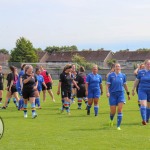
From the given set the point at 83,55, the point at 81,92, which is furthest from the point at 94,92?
the point at 83,55

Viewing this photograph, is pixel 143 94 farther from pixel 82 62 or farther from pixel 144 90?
pixel 82 62

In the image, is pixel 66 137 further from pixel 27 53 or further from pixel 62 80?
pixel 27 53

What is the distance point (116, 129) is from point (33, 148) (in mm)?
3629

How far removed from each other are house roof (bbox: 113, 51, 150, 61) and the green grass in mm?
110957

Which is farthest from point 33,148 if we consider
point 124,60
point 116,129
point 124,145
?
point 124,60

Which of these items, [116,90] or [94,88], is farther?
[94,88]

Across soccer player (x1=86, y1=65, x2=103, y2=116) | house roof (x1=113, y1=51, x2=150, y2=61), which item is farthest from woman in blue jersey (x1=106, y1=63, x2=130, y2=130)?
house roof (x1=113, y1=51, x2=150, y2=61)

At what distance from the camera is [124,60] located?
430 ft

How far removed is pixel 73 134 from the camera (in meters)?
11.6

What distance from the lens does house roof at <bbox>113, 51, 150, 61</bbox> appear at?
417ft

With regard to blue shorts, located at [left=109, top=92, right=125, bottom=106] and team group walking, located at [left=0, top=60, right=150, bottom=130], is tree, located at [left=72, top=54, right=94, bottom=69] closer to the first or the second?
team group walking, located at [left=0, top=60, right=150, bottom=130]

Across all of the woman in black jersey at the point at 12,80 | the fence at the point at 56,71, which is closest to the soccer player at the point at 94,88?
the woman in black jersey at the point at 12,80

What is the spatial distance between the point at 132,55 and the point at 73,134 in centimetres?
12140

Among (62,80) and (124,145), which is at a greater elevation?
(62,80)
